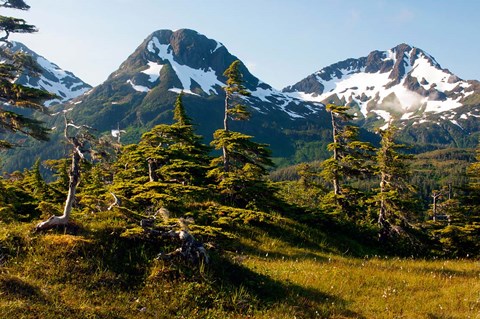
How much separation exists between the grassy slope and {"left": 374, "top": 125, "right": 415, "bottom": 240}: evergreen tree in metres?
10.8

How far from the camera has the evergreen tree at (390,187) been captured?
22656 mm

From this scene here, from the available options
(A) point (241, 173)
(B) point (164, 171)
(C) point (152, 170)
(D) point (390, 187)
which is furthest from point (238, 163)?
(D) point (390, 187)

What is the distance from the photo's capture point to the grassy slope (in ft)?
23.8

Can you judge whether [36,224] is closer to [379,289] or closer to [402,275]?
[379,289]

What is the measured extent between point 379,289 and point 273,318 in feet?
15.2

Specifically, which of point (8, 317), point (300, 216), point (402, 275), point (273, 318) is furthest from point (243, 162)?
point (8, 317)

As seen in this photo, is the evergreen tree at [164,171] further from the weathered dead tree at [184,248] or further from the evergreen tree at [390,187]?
the evergreen tree at [390,187]

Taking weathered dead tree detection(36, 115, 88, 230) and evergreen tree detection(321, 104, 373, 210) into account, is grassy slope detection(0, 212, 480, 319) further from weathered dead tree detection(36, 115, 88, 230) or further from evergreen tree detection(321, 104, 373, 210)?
evergreen tree detection(321, 104, 373, 210)

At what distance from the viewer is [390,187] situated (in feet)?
77.4

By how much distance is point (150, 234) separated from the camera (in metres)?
9.66

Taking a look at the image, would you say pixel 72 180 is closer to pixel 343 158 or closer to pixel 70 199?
pixel 70 199

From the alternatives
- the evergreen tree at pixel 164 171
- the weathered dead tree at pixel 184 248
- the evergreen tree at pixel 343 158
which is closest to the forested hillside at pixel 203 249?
the weathered dead tree at pixel 184 248

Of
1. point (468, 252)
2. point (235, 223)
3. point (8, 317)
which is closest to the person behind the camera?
point (8, 317)

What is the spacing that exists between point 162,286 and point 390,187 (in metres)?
19.2
